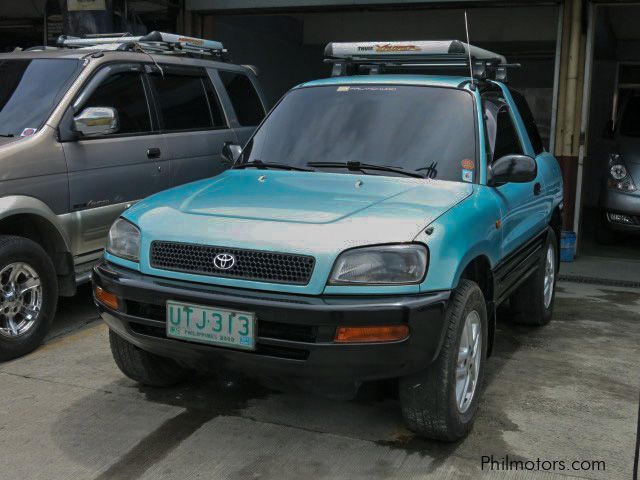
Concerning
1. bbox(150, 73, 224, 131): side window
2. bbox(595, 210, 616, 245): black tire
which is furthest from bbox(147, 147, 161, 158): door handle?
bbox(595, 210, 616, 245): black tire

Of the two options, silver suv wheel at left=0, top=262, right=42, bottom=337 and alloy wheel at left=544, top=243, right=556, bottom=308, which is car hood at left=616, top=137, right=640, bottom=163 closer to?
alloy wheel at left=544, top=243, right=556, bottom=308

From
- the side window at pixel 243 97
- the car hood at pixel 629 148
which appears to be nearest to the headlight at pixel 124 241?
the side window at pixel 243 97

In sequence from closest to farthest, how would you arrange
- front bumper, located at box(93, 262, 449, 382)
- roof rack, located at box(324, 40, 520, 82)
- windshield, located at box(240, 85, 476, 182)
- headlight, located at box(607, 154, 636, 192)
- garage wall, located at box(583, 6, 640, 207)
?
front bumper, located at box(93, 262, 449, 382), windshield, located at box(240, 85, 476, 182), roof rack, located at box(324, 40, 520, 82), headlight, located at box(607, 154, 636, 192), garage wall, located at box(583, 6, 640, 207)

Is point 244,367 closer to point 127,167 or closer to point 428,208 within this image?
point 428,208

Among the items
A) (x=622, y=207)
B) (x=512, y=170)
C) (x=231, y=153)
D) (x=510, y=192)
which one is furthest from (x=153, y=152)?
(x=622, y=207)

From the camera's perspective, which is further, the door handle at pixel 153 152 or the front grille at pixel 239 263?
the door handle at pixel 153 152

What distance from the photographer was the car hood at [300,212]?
3.15m

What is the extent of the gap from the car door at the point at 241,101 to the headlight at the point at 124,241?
121 inches

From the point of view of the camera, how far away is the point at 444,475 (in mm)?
3244

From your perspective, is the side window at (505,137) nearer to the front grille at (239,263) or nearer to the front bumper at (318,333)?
the front bumper at (318,333)

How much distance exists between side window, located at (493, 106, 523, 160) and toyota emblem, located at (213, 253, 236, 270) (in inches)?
70.9

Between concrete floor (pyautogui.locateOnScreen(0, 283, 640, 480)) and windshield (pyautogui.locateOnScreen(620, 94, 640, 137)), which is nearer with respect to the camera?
concrete floor (pyautogui.locateOnScreen(0, 283, 640, 480))

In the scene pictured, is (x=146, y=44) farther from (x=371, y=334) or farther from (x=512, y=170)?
(x=371, y=334)

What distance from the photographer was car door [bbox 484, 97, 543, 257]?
420 centimetres
